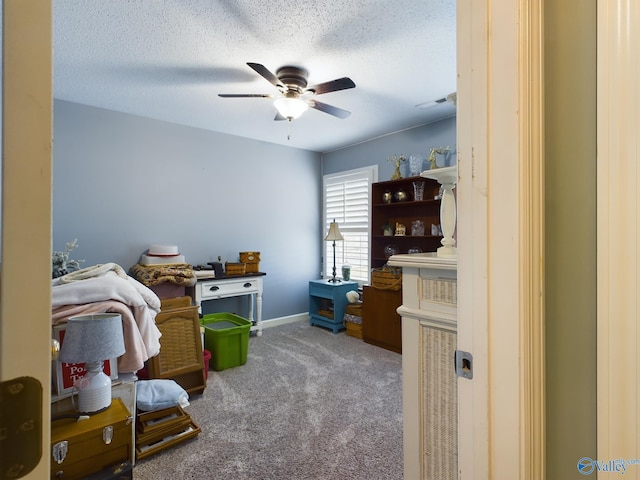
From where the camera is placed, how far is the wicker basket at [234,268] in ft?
12.5

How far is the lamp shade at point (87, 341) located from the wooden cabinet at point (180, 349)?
1084mm

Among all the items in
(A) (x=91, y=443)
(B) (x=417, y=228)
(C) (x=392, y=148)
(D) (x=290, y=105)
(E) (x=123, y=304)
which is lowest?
(A) (x=91, y=443)

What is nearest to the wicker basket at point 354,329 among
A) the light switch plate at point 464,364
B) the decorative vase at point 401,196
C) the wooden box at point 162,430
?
the decorative vase at point 401,196

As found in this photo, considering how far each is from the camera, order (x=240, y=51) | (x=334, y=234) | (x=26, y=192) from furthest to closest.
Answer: (x=334, y=234)
(x=240, y=51)
(x=26, y=192)

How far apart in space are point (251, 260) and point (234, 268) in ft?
→ 0.90

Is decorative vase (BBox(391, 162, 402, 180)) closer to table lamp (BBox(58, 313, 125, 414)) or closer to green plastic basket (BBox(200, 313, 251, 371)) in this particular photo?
green plastic basket (BBox(200, 313, 251, 371))

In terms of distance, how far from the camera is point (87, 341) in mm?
1409

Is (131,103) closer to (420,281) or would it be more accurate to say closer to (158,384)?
(158,384)

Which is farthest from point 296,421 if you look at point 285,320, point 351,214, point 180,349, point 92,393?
point 351,214

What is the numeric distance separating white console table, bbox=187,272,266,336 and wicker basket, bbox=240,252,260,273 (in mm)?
110

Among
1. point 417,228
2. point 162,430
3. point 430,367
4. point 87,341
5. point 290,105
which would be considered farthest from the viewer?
point 417,228

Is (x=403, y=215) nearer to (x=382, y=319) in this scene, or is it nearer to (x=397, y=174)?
(x=397, y=174)

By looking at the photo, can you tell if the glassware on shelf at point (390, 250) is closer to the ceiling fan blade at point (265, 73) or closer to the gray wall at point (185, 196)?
the gray wall at point (185, 196)

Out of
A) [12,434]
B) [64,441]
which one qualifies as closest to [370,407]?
[64,441]
